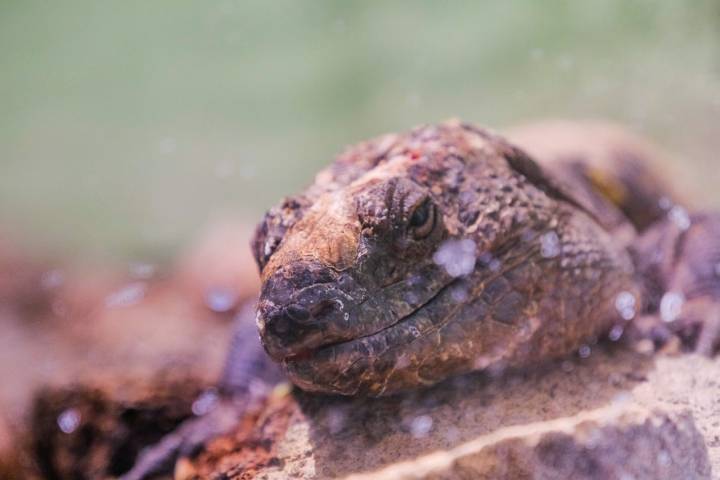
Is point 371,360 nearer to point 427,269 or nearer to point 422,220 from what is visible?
point 427,269

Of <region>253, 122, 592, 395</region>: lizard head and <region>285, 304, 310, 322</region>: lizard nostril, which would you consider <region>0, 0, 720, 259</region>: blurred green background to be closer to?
<region>253, 122, 592, 395</region>: lizard head

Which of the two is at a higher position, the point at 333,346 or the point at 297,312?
the point at 297,312

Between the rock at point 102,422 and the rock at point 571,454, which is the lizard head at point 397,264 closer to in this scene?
the rock at point 571,454

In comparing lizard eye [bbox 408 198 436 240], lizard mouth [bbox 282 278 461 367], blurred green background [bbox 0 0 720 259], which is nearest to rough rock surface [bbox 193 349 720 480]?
lizard mouth [bbox 282 278 461 367]

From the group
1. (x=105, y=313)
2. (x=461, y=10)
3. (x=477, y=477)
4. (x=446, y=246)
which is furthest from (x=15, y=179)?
(x=477, y=477)

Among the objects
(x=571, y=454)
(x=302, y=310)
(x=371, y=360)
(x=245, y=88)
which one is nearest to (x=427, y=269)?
(x=371, y=360)

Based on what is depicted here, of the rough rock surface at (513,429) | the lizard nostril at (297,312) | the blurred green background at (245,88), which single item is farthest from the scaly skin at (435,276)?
the blurred green background at (245,88)

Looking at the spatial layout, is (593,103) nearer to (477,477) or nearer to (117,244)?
(117,244)
